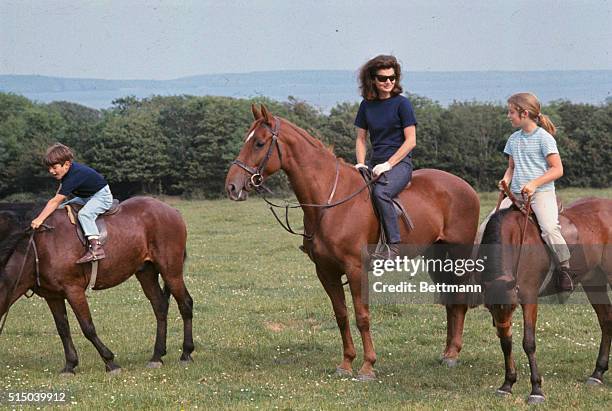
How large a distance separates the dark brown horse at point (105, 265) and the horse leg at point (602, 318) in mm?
4670

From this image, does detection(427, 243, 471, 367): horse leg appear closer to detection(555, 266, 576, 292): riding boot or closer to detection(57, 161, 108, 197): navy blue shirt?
detection(555, 266, 576, 292): riding boot

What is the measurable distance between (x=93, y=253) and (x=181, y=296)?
1.37 metres

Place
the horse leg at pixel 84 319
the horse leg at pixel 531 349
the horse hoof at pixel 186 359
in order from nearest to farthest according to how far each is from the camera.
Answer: the horse leg at pixel 531 349 → the horse leg at pixel 84 319 → the horse hoof at pixel 186 359

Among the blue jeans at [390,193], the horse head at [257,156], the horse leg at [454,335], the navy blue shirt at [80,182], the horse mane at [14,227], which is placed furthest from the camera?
the horse leg at [454,335]

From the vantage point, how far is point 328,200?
29.0ft

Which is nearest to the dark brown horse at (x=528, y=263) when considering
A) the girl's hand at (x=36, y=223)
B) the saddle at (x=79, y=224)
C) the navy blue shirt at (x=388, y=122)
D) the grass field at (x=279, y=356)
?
the grass field at (x=279, y=356)

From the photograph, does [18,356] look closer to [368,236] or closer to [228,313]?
[228,313]

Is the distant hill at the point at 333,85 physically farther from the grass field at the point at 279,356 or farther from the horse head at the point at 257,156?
the horse head at the point at 257,156

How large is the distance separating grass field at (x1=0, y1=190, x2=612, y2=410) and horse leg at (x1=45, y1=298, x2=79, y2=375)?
0.17m

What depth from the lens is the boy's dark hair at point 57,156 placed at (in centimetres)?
905

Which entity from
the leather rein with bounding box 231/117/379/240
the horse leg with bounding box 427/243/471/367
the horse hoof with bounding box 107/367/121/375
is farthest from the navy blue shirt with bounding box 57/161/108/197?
the horse leg with bounding box 427/243/471/367

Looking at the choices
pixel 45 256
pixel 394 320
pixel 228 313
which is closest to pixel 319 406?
pixel 45 256

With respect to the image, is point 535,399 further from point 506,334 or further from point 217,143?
point 217,143

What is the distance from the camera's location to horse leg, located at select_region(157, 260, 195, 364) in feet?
32.6
